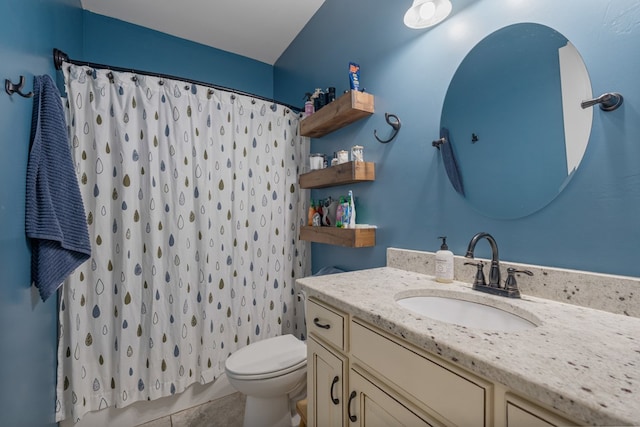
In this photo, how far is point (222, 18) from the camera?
2.07m

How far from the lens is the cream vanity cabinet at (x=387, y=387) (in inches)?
18.6

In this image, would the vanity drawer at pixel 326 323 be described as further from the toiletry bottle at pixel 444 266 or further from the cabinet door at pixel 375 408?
the toiletry bottle at pixel 444 266

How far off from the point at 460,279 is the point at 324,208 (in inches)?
38.5

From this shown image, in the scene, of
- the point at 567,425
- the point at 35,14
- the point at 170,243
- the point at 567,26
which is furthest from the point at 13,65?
the point at 567,26

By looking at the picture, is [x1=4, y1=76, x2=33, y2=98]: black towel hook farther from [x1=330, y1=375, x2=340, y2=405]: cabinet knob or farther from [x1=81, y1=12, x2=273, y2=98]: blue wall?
[x1=330, y1=375, x2=340, y2=405]: cabinet knob

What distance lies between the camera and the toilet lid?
1318 millimetres

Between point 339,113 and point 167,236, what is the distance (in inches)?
51.0

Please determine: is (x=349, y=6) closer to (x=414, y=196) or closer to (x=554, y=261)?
(x=414, y=196)

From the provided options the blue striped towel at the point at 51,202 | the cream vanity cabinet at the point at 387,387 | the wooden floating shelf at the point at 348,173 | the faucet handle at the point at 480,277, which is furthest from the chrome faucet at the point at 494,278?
the blue striped towel at the point at 51,202

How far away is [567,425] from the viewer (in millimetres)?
386

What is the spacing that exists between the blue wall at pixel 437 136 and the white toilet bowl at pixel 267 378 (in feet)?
2.09

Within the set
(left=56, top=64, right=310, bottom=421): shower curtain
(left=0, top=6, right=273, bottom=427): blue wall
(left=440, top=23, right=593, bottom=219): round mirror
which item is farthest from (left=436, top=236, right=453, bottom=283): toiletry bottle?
(left=0, top=6, right=273, bottom=427): blue wall

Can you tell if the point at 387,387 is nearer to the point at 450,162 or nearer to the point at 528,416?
the point at 528,416

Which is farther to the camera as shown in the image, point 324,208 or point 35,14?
point 324,208
